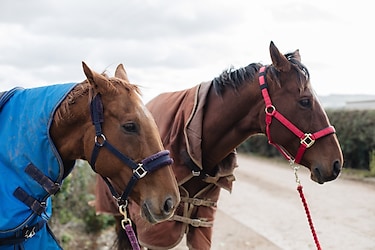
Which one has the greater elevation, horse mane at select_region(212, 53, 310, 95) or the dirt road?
horse mane at select_region(212, 53, 310, 95)

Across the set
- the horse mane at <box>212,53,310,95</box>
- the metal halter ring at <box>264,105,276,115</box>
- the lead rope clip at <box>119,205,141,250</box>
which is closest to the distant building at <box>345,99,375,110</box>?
the horse mane at <box>212,53,310,95</box>

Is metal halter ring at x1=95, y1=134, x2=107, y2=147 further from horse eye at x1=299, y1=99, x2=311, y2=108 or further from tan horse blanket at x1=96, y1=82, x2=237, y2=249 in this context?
horse eye at x1=299, y1=99, x2=311, y2=108

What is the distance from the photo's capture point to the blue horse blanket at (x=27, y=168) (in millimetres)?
2309

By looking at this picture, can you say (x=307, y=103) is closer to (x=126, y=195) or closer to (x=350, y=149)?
(x=126, y=195)

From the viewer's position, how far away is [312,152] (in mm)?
3139

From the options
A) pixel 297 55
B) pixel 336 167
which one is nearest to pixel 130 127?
pixel 336 167

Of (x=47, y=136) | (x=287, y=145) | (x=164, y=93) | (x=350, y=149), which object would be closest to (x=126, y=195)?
(x=47, y=136)

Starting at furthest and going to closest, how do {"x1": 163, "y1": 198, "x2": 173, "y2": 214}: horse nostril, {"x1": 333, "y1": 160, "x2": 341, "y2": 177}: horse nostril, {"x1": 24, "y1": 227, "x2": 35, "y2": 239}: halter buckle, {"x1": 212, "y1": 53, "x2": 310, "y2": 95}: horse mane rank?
1. {"x1": 212, "y1": 53, "x2": 310, "y2": 95}: horse mane
2. {"x1": 333, "y1": 160, "x2": 341, "y2": 177}: horse nostril
3. {"x1": 24, "y1": 227, "x2": 35, "y2": 239}: halter buckle
4. {"x1": 163, "y1": 198, "x2": 173, "y2": 214}: horse nostril

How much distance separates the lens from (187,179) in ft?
11.0

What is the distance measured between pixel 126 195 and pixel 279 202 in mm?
7736

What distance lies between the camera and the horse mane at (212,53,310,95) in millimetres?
3285

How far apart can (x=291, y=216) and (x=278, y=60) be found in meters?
5.80

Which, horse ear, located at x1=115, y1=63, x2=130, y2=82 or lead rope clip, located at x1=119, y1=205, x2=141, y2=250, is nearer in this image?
lead rope clip, located at x1=119, y1=205, x2=141, y2=250

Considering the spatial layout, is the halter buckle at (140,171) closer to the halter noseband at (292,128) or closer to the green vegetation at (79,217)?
the halter noseband at (292,128)
